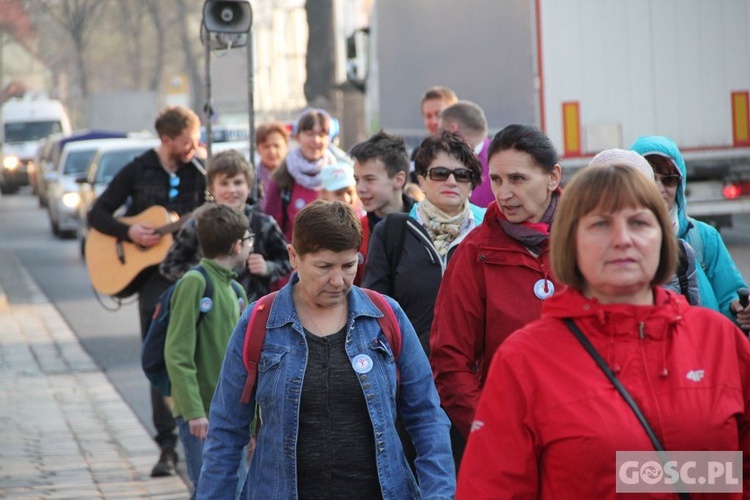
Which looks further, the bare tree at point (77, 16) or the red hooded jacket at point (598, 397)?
the bare tree at point (77, 16)

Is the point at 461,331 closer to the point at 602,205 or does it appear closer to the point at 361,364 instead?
the point at 361,364

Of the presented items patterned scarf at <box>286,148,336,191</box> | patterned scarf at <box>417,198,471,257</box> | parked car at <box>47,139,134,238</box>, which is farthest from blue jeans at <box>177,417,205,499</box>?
parked car at <box>47,139,134,238</box>

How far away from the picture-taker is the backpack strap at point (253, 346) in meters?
3.76

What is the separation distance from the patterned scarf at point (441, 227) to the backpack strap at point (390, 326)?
1131 mm

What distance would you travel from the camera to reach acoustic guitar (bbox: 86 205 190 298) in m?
7.95

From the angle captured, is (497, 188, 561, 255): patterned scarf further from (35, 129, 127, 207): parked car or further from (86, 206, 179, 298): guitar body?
(35, 129, 127, 207): parked car

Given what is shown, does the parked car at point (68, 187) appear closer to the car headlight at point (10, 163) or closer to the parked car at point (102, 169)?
the parked car at point (102, 169)

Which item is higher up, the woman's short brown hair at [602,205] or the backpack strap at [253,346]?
the woman's short brown hair at [602,205]

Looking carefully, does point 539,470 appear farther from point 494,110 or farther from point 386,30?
point 386,30

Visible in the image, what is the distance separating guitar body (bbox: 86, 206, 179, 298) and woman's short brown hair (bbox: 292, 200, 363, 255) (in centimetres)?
409

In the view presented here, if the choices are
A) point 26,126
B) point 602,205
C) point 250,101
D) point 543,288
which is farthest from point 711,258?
point 26,126

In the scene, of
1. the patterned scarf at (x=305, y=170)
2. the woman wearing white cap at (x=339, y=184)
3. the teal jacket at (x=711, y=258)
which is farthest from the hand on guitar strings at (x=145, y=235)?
the teal jacket at (x=711, y=258)

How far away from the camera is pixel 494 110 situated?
1246 centimetres

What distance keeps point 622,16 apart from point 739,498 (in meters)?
10.2
